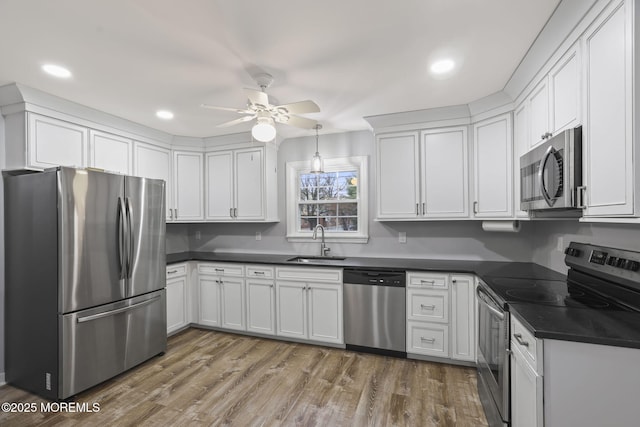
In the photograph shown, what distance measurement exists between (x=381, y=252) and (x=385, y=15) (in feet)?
8.57

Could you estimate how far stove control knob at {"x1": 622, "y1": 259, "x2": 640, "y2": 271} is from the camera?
57.2 inches

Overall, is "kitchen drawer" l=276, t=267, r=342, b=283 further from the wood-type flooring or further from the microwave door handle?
the microwave door handle

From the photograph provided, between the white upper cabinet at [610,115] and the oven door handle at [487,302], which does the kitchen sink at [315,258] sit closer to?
the oven door handle at [487,302]

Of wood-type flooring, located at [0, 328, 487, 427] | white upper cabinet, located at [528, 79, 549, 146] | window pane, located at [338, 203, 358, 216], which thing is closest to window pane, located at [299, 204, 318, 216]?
window pane, located at [338, 203, 358, 216]

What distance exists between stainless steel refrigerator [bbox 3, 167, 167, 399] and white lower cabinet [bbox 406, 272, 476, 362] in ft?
8.59

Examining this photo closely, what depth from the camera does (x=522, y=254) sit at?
3.10 metres

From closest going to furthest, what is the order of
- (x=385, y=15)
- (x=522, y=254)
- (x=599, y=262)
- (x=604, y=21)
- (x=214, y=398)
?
(x=604, y=21) → (x=385, y=15) → (x=599, y=262) → (x=214, y=398) → (x=522, y=254)

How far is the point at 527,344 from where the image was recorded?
1418 mm

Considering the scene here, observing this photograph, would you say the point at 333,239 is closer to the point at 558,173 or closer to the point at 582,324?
the point at 558,173

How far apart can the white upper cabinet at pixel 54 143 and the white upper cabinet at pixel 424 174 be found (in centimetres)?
297

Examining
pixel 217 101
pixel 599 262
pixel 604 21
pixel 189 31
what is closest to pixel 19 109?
pixel 217 101

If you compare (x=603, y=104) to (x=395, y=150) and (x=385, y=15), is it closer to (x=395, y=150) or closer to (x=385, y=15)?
(x=385, y=15)

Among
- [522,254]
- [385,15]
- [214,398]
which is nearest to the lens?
[385,15]

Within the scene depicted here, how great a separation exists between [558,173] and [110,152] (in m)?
3.86
